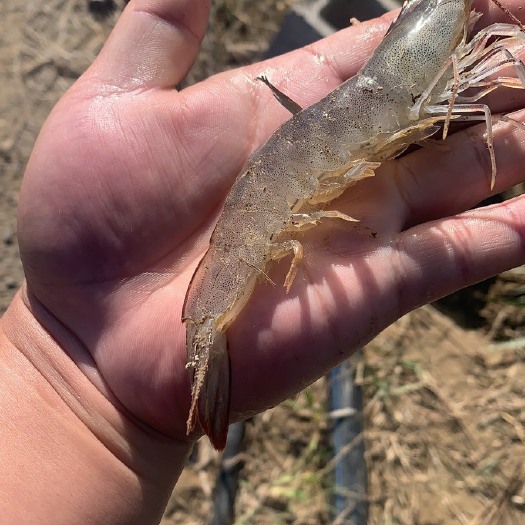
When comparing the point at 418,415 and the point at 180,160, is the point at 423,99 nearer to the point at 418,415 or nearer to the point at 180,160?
the point at 180,160

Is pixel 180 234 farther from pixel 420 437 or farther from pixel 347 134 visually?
pixel 420 437

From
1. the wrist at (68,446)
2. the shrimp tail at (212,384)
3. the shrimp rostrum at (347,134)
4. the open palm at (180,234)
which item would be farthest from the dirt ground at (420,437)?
the shrimp rostrum at (347,134)

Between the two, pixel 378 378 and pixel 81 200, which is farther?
pixel 378 378

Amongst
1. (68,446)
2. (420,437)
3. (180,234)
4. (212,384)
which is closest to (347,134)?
(180,234)

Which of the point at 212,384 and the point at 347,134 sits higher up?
the point at 347,134

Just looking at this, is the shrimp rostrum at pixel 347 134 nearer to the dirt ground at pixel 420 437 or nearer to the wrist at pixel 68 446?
the wrist at pixel 68 446

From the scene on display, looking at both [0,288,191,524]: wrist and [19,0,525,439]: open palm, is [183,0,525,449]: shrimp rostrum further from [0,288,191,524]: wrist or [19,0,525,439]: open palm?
[0,288,191,524]: wrist

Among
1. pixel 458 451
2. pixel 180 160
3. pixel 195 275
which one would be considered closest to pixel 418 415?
pixel 458 451
